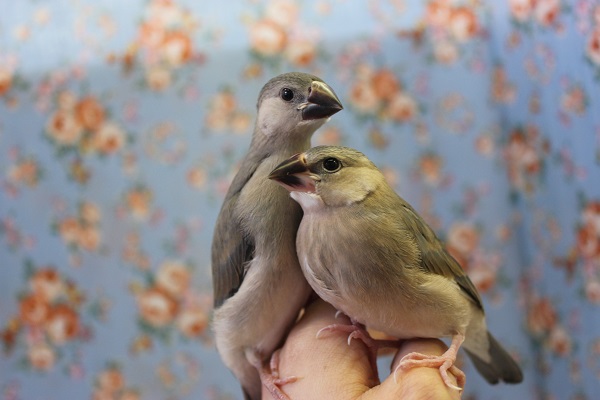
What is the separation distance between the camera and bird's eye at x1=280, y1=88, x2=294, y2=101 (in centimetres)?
77

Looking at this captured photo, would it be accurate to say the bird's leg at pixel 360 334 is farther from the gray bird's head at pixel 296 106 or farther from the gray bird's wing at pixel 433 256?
the gray bird's head at pixel 296 106

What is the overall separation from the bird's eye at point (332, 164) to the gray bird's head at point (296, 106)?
84mm

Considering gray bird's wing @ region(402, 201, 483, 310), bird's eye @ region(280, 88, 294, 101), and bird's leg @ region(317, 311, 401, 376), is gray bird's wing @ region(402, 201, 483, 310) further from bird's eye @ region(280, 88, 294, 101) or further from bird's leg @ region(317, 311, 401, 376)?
bird's eye @ region(280, 88, 294, 101)

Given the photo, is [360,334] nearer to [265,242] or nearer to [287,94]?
[265,242]

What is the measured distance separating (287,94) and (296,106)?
28 millimetres

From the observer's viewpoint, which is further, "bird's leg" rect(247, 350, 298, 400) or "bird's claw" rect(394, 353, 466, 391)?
"bird's leg" rect(247, 350, 298, 400)

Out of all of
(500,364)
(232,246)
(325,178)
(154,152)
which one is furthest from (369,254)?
(154,152)

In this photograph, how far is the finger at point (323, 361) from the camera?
66cm

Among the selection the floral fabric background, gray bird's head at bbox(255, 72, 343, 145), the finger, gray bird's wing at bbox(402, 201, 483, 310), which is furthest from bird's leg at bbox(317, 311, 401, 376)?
the floral fabric background

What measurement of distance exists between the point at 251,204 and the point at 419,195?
3.85ft

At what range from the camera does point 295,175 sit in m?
0.65

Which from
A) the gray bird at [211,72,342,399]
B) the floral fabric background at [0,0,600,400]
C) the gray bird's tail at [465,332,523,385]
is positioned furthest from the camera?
the floral fabric background at [0,0,600,400]

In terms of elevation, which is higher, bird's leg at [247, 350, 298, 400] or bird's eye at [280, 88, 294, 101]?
bird's eye at [280, 88, 294, 101]

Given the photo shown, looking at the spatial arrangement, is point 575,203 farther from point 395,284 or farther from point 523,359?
point 395,284
